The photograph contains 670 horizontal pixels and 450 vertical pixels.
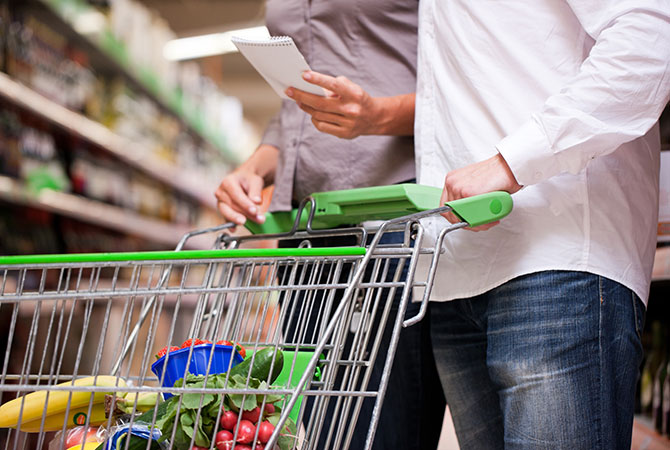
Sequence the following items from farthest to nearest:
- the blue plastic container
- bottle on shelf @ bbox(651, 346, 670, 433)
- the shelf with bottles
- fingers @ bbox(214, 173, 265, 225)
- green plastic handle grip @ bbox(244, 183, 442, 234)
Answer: the shelf with bottles
bottle on shelf @ bbox(651, 346, 670, 433)
fingers @ bbox(214, 173, 265, 225)
green plastic handle grip @ bbox(244, 183, 442, 234)
the blue plastic container

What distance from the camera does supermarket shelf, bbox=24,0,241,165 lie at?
11.7 ft

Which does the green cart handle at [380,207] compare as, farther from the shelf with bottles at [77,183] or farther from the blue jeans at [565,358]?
the shelf with bottles at [77,183]

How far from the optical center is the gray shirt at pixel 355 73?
5.10 feet

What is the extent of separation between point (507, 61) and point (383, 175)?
1.37 ft

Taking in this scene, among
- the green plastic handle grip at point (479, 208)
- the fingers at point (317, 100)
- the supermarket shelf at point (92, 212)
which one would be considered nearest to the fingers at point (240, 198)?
the fingers at point (317, 100)

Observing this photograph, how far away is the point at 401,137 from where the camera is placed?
5.15 ft

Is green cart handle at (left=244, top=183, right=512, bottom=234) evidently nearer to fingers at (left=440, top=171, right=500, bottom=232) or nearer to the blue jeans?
fingers at (left=440, top=171, right=500, bottom=232)

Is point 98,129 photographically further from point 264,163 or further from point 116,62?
point 264,163

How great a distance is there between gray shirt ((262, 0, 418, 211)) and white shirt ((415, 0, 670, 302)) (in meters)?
0.18

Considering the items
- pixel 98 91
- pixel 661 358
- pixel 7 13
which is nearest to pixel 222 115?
pixel 98 91

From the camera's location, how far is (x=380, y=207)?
1276 millimetres

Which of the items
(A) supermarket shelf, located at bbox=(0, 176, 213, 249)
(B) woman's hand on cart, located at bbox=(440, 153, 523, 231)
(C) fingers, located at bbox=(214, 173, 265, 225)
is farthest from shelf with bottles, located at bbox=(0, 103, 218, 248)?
(B) woman's hand on cart, located at bbox=(440, 153, 523, 231)

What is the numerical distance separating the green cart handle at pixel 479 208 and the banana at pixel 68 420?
70 centimetres

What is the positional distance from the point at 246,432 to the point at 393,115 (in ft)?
2.39
